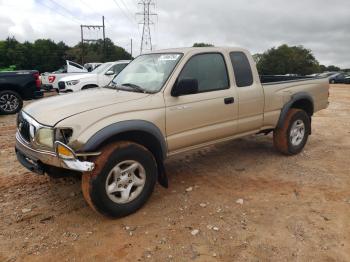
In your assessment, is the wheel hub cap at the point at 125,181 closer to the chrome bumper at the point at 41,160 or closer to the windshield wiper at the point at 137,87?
the chrome bumper at the point at 41,160

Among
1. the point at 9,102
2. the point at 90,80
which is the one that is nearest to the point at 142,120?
the point at 9,102

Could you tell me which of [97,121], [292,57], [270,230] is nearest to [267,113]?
[270,230]

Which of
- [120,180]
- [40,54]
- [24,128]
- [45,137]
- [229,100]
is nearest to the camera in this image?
[45,137]

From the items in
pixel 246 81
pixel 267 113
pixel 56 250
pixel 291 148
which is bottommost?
pixel 56 250

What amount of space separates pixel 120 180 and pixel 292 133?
3.45 metres

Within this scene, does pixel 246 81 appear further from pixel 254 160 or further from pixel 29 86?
pixel 29 86

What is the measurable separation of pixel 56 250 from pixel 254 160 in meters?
3.61

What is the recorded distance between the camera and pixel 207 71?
15.5 ft

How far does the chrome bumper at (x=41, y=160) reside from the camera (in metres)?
3.48

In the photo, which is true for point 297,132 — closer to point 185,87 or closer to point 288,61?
point 185,87


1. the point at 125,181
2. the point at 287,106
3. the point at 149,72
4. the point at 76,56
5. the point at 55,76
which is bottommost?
the point at 125,181

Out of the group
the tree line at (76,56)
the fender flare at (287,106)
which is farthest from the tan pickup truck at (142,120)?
the tree line at (76,56)

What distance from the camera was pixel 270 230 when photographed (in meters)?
3.67

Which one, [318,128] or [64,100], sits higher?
[64,100]
